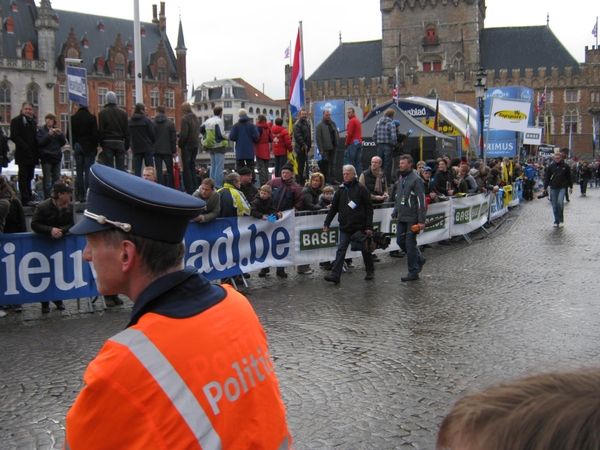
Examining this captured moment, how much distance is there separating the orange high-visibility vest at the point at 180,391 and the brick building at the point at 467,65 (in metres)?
78.2

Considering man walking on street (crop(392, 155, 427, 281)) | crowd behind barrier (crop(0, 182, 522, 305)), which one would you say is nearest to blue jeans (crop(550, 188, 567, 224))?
crowd behind barrier (crop(0, 182, 522, 305))

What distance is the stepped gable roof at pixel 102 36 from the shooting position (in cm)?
6488

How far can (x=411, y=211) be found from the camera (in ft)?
34.8

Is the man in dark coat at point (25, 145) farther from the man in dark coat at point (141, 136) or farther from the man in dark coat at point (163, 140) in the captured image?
the man in dark coat at point (163, 140)

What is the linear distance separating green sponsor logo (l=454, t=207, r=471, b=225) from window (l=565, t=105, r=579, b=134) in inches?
2859

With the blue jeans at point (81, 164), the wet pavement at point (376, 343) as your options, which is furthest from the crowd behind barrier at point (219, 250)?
the blue jeans at point (81, 164)

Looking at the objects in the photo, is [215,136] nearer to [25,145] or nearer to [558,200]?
[25,145]

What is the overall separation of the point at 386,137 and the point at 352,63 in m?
77.1

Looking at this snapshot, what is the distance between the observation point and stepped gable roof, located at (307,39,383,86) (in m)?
88.9

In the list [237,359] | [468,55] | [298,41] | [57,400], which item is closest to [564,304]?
[57,400]

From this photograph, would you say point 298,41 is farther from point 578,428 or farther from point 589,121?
point 589,121

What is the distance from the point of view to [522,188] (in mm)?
29172

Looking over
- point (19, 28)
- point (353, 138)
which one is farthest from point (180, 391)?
point (19, 28)

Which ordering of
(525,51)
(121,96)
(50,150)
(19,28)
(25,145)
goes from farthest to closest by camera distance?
1. (525,51)
2. (121,96)
3. (19,28)
4. (50,150)
5. (25,145)
